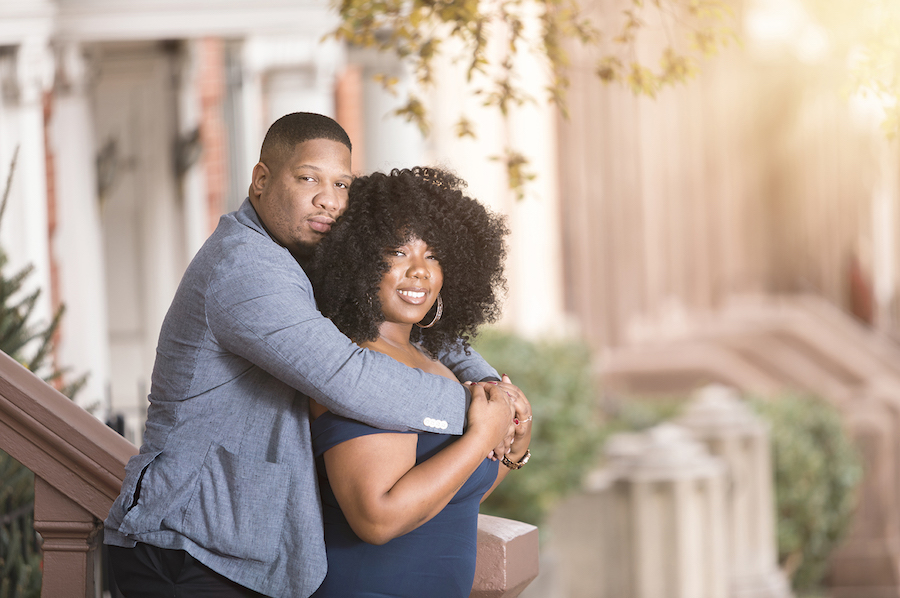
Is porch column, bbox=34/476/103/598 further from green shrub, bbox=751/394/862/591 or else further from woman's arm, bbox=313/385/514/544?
green shrub, bbox=751/394/862/591

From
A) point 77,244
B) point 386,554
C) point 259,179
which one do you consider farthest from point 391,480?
point 77,244

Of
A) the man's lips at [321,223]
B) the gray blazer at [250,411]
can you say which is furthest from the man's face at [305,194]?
the gray blazer at [250,411]

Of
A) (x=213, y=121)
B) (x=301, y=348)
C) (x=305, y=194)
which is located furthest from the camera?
(x=213, y=121)

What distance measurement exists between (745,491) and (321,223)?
9.08 meters

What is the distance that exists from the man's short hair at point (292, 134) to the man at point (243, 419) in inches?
7.3

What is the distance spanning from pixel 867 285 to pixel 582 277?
16176mm

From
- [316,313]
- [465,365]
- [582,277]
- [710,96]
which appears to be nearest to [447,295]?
[465,365]

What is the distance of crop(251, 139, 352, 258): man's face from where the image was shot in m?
2.39

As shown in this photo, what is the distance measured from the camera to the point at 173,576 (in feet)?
7.43

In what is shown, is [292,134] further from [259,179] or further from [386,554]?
[386,554]

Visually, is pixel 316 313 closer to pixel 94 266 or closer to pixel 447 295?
pixel 447 295

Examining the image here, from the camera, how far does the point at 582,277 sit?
1845 cm

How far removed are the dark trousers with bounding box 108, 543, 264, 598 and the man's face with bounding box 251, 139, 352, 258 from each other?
76cm

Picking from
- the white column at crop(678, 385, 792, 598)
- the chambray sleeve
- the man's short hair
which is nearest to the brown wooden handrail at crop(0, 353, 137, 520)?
the chambray sleeve
